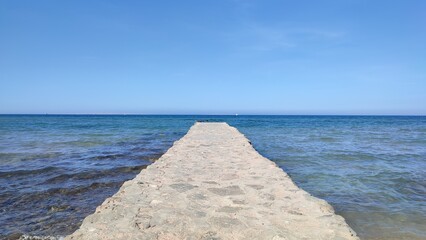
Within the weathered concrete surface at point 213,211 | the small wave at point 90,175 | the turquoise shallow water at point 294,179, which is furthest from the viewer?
the small wave at point 90,175

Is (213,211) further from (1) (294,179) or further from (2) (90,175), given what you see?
(2) (90,175)

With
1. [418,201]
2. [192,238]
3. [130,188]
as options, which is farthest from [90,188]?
[418,201]

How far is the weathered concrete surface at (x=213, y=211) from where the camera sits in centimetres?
365

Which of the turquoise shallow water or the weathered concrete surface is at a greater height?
the weathered concrete surface

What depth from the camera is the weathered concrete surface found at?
3.65 meters

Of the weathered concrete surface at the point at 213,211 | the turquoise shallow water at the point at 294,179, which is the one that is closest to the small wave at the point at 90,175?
the turquoise shallow water at the point at 294,179

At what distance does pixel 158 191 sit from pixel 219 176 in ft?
5.54

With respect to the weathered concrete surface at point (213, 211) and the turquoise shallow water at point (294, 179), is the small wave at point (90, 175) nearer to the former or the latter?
the turquoise shallow water at point (294, 179)

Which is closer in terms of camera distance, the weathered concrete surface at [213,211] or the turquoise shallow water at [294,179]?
the weathered concrete surface at [213,211]

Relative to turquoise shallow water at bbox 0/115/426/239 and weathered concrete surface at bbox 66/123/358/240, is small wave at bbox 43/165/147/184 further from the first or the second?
weathered concrete surface at bbox 66/123/358/240

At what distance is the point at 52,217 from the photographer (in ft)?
17.9

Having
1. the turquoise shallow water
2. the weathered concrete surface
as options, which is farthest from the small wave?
the weathered concrete surface

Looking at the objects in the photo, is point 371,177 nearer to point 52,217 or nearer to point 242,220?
point 242,220

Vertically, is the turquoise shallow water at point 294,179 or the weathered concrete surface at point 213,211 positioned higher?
Answer: the weathered concrete surface at point 213,211
